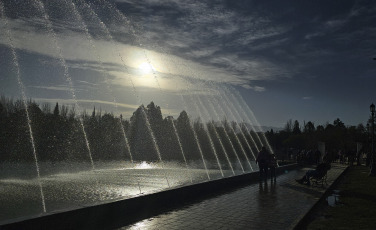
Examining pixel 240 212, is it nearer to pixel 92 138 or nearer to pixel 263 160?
pixel 263 160

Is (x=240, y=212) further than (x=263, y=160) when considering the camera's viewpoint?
No

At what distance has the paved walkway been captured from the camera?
7488 mm

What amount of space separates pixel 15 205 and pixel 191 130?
67.2 meters

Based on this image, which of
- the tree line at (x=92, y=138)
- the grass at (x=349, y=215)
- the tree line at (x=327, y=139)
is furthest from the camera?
the tree line at (x=327, y=139)

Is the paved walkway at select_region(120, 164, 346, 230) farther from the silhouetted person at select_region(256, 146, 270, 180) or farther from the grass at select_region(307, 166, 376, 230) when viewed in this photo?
the silhouetted person at select_region(256, 146, 270, 180)

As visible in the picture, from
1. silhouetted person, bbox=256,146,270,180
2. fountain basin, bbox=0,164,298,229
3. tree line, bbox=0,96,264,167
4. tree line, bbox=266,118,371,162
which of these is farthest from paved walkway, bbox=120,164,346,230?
tree line, bbox=266,118,371,162

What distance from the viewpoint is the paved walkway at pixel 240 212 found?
24.6 ft

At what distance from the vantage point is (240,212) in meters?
9.10

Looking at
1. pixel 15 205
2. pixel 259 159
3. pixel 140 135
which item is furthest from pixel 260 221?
pixel 140 135

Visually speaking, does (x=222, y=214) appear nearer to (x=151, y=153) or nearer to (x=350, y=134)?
(x=151, y=153)

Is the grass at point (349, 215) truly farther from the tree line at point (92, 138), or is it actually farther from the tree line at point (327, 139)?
the tree line at point (327, 139)

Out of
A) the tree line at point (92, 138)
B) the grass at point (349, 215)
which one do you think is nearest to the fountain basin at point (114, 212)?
the grass at point (349, 215)

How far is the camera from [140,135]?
73.9m

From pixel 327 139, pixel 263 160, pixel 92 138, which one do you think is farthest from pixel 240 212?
pixel 327 139
